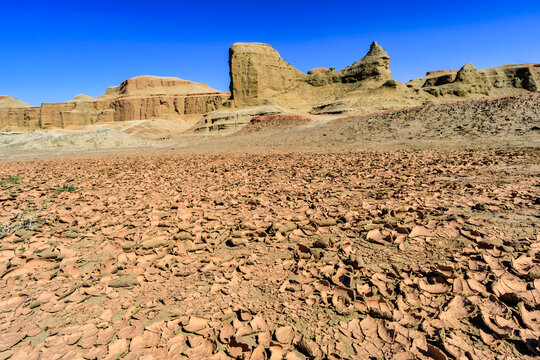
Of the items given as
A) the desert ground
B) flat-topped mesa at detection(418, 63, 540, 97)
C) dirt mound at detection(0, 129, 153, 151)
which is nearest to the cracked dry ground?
the desert ground

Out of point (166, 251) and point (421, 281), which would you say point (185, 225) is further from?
point (421, 281)

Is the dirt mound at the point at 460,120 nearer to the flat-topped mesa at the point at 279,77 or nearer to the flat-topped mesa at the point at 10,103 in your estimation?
the flat-topped mesa at the point at 279,77

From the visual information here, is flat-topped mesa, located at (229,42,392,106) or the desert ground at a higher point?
flat-topped mesa, located at (229,42,392,106)

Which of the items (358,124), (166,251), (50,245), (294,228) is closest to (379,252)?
(294,228)

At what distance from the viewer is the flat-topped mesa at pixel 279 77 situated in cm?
4578

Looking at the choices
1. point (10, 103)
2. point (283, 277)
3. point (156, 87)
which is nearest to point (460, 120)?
point (283, 277)

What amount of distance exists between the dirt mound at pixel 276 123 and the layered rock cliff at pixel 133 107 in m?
47.3

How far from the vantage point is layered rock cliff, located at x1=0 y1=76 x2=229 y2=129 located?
74.8m

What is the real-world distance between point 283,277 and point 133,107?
8540 cm

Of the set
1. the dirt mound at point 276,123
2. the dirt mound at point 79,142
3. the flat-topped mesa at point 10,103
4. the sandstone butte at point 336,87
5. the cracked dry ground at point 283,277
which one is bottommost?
the cracked dry ground at point 283,277

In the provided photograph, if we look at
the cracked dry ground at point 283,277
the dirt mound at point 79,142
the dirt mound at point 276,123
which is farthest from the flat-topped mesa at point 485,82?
the cracked dry ground at point 283,277

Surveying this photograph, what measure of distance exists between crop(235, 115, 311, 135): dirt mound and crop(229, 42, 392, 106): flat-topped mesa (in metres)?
16.2

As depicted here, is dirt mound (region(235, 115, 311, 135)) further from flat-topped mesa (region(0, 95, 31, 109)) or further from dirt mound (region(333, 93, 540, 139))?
flat-topped mesa (region(0, 95, 31, 109))

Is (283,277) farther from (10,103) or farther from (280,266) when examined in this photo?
(10,103)
